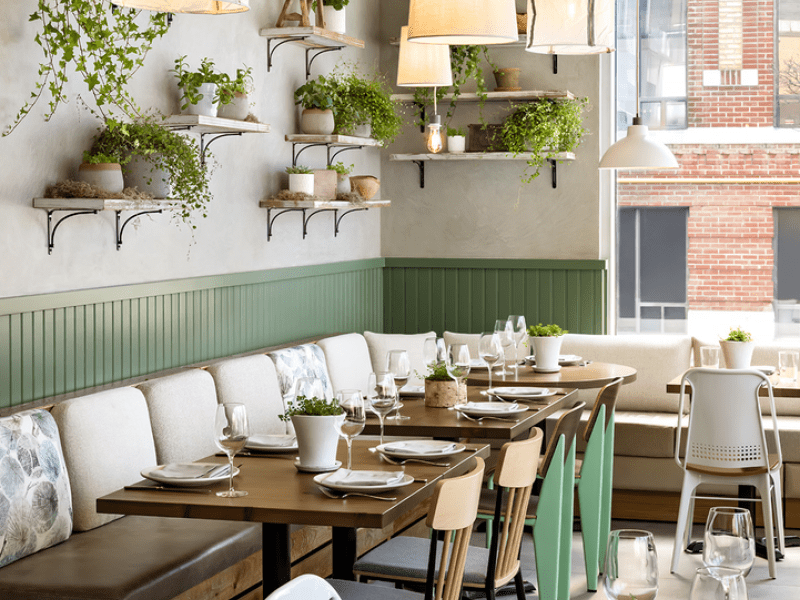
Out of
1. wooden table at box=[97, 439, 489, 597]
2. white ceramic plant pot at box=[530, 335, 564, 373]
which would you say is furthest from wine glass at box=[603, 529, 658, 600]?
white ceramic plant pot at box=[530, 335, 564, 373]

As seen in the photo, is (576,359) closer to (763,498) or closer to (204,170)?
(763,498)

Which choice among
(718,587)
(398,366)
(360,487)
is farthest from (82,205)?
(718,587)

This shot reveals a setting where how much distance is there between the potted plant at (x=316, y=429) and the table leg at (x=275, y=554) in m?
0.24

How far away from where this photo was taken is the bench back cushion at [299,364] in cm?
483

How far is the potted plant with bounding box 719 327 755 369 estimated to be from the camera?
16.6 ft

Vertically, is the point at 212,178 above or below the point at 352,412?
above

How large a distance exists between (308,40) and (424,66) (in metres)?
0.68

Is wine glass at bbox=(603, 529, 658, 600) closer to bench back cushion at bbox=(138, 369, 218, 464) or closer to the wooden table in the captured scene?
the wooden table

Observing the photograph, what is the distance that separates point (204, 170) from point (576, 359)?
218 centimetres

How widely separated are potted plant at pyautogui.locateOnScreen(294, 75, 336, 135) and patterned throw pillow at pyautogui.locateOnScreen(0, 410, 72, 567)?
8.42 feet

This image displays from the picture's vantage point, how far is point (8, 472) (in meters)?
3.08

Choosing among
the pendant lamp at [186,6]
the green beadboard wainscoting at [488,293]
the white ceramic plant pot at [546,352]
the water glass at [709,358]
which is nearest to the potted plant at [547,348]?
the white ceramic plant pot at [546,352]

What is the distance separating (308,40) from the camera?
5.39 metres

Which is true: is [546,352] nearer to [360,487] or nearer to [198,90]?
[198,90]
